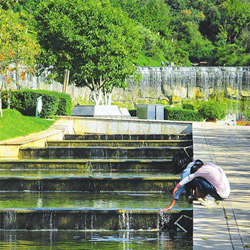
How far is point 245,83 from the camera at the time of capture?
5969 cm

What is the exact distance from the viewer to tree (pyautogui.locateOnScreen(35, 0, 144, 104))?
1521 inches

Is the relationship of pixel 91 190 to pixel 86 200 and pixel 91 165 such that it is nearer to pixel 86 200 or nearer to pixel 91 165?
pixel 86 200

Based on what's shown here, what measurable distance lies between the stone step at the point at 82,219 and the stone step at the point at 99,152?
354 inches

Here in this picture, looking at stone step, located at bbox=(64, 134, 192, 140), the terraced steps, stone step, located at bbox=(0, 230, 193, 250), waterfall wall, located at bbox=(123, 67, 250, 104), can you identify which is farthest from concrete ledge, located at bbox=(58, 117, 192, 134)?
waterfall wall, located at bbox=(123, 67, 250, 104)

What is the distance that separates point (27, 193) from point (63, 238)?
4.02 m

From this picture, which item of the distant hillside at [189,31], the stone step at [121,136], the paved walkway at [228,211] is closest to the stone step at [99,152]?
the paved walkway at [228,211]

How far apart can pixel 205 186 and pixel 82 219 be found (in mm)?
1909

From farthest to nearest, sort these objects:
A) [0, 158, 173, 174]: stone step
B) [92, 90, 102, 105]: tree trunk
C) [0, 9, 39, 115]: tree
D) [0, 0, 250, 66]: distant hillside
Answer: [0, 0, 250, 66]: distant hillside, [92, 90, 102, 105]: tree trunk, [0, 9, 39, 115]: tree, [0, 158, 173, 174]: stone step

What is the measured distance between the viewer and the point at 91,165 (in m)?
→ 16.0

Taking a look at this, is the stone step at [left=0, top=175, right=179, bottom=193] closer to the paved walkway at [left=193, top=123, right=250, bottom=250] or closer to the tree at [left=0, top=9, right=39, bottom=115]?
the paved walkway at [left=193, top=123, right=250, bottom=250]

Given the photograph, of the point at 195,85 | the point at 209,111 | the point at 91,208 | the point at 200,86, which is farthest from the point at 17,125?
the point at 200,86

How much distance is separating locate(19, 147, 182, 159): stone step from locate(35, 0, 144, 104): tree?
769 inches

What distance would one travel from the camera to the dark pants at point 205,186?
9539 millimetres

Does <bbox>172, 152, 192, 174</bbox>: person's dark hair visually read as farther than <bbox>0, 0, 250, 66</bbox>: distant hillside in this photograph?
No
